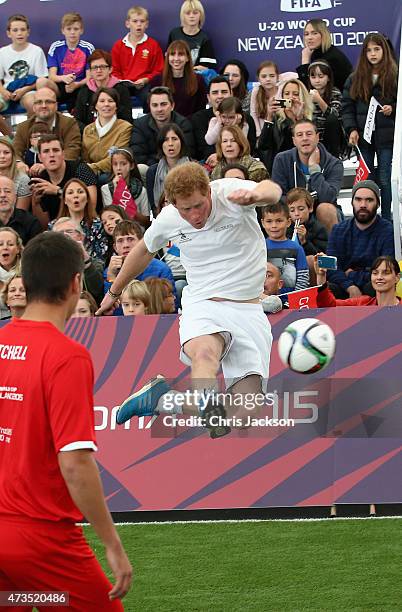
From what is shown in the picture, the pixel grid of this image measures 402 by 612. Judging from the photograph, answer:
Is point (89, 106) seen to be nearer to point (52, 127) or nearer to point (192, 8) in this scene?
point (52, 127)

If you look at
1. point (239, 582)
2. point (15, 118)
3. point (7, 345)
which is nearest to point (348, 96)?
point (15, 118)

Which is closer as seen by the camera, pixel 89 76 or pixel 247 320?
pixel 247 320

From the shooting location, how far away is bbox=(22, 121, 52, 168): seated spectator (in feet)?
48.3

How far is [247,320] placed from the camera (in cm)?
900

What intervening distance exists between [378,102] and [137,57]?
11.5 feet

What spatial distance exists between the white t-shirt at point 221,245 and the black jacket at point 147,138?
5883 mm

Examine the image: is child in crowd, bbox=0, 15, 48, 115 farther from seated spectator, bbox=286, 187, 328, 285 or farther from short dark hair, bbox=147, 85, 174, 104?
seated spectator, bbox=286, 187, 328, 285

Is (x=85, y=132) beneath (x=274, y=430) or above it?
above

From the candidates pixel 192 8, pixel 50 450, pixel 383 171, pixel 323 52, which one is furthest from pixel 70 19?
pixel 50 450

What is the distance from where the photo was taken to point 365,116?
14.8m

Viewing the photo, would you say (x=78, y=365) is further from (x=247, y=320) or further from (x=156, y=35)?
(x=156, y=35)

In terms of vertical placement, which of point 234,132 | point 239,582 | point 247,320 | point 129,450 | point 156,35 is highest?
point 156,35

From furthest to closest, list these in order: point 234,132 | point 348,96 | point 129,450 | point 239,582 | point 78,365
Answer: point 348,96
point 234,132
point 129,450
point 239,582
point 78,365

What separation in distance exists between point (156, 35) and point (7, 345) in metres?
12.8
